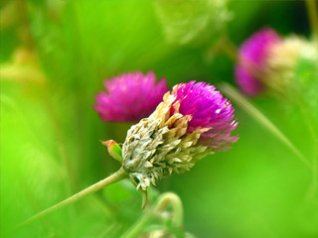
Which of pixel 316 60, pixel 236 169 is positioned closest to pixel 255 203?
pixel 236 169

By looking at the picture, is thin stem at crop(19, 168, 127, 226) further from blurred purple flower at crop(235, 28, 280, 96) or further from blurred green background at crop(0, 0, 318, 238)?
blurred purple flower at crop(235, 28, 280, 96)

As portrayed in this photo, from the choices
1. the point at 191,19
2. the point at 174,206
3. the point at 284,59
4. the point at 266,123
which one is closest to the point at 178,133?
the point at 174,206

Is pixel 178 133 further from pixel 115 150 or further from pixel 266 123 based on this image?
pixel 266 123

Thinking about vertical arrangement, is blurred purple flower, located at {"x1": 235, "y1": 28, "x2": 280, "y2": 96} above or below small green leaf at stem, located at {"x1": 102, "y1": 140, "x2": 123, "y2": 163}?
below

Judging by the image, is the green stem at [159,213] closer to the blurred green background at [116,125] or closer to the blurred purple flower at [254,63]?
the blurred green background at [116,125]

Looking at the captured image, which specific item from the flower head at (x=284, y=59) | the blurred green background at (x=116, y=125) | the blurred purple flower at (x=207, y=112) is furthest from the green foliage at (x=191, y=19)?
the blurred purple flower at (x=207, y=112)

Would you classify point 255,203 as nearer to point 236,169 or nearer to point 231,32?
point 236,169

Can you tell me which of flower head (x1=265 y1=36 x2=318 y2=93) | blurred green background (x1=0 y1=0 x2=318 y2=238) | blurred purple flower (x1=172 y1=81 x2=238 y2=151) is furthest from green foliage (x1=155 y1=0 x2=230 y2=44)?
blurred purple flower (x1=172 y1=81 x2=238 y2=151)
